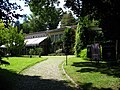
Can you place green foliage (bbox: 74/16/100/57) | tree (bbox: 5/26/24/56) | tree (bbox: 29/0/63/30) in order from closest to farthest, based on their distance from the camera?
1. tree (bbox: 29/0/63/30)
2. green foliage (bbox: 74/16/100/57)
3. tree (bbox: 5/26/24/56)

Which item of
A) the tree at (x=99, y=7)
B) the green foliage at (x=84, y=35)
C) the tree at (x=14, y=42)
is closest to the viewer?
the tree at (x=99, y=7)

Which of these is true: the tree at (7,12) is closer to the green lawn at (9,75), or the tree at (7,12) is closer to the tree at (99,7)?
the green lawn at (9,75)

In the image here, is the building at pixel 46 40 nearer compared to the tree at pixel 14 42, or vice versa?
the tree at pixel 14 42

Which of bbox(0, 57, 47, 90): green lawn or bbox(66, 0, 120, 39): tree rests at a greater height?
bbox(66, 0, 120, 39): tree

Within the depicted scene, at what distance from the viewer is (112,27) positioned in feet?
98.0

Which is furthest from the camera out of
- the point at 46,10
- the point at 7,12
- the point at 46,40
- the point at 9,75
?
the point at 46,40

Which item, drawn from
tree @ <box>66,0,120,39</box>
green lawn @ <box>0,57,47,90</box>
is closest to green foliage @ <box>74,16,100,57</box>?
green lawn @ <box>0,57,47,90</box>

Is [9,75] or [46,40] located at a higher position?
[46,40]

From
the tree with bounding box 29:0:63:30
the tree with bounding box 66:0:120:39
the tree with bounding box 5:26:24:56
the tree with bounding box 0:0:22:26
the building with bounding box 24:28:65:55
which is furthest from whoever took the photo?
the building with bounding box 24:28:65:55

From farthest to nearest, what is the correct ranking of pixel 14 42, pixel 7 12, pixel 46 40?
pixel 46 40, pixel 14 42, pixel 7 12

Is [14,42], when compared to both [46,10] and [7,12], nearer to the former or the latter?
[46,10]

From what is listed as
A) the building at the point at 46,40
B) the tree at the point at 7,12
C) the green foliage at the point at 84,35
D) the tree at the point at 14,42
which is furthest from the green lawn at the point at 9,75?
the building at the point at 46,40

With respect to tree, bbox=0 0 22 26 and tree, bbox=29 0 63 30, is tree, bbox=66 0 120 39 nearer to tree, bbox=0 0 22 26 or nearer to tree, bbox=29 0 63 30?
tree, bbox=29 0 63 30

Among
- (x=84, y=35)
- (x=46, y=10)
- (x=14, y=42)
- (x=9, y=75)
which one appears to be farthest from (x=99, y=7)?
(x=14, y=42)
